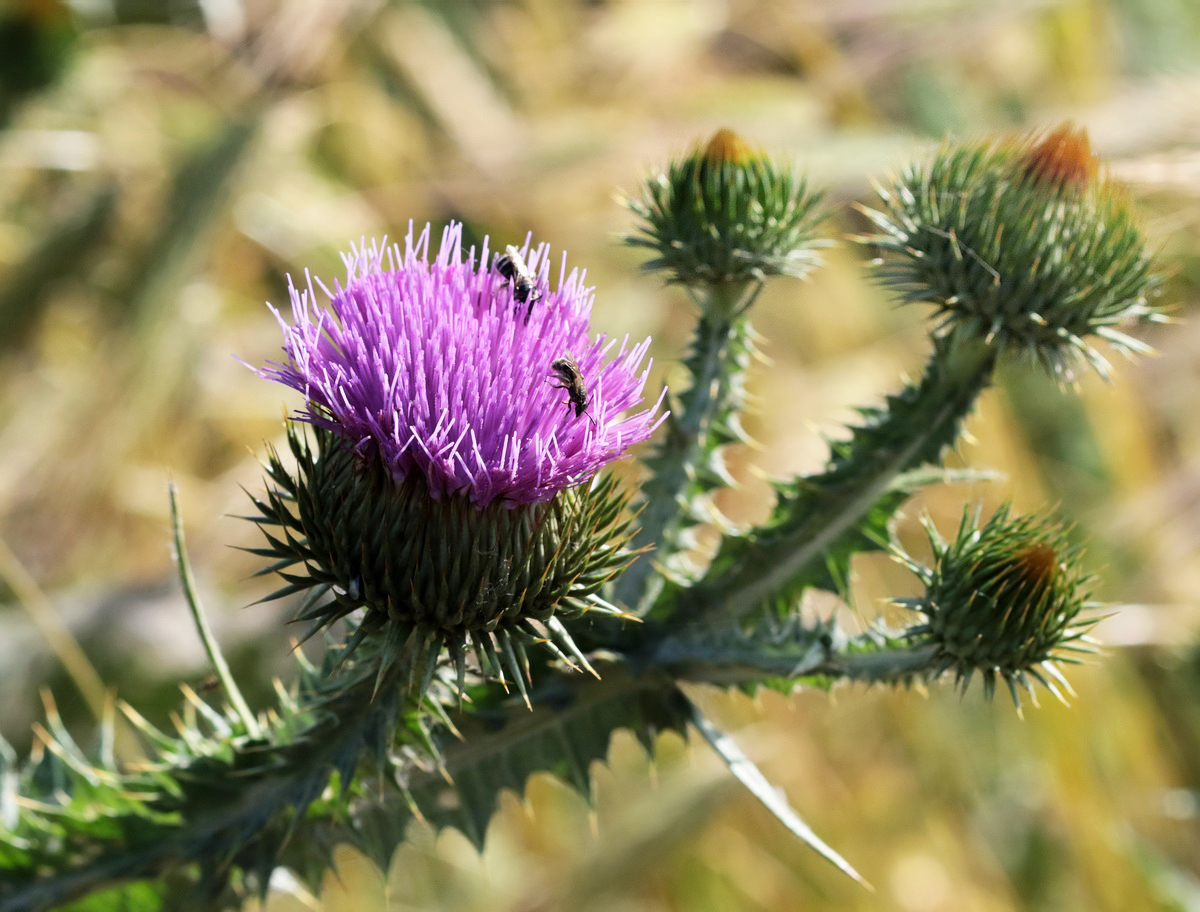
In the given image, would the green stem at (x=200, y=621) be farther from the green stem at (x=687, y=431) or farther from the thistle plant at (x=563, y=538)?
the green stem at (x=687, y=431)

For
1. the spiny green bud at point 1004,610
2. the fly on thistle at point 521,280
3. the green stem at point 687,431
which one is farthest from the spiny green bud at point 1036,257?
the fly on thistle at point 521,280

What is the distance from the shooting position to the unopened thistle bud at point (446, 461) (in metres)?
A: 1.59

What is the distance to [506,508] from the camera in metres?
1.65

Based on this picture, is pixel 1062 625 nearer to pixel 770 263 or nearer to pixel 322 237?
pixel 770 263

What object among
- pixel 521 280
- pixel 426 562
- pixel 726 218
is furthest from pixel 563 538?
pixel 726 218

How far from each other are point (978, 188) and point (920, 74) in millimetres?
4138

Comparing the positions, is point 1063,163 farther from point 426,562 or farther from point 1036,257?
point 426,562

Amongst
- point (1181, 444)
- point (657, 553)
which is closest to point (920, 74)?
point (1181, 444)

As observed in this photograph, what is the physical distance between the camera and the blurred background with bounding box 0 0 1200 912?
347 centimetres

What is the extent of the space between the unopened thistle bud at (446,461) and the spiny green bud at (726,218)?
1.81 feet

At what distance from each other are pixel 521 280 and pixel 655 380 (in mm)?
3281

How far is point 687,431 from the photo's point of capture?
85.9 inches

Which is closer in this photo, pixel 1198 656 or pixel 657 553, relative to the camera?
pixel 657 553

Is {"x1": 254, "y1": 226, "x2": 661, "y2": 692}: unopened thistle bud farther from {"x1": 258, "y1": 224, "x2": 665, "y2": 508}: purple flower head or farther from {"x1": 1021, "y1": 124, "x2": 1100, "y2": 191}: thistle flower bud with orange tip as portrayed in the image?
{"x1": 1021, "y1": 124, "x2": 1100, "y2": 191}: thistle flower bud with orange tip
